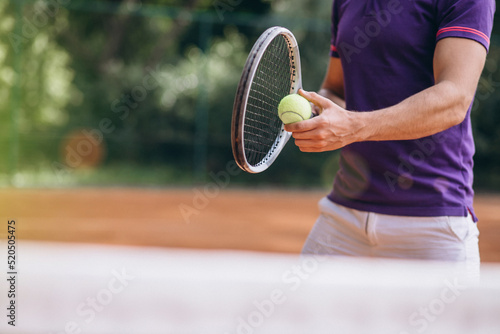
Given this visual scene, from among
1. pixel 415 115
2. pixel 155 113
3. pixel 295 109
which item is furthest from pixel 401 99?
pixel 155 113

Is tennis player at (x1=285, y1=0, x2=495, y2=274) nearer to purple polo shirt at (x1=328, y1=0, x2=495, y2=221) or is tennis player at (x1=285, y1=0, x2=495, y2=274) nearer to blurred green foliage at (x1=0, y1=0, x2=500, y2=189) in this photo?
purple polo shirt at (x1=328, y1=0, x2=495, y2=221)

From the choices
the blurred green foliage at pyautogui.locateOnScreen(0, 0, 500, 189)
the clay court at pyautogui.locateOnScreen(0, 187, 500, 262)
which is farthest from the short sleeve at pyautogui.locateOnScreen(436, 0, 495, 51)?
the blurred green foliage at pyautogui.locateOnScreen(0, 0, 500, 189)

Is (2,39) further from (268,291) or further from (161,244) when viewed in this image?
(268,291)

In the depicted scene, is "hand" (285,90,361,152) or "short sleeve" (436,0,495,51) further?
"short sleeve" (436,0,495,51)

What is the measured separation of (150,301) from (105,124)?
9240 millimetres

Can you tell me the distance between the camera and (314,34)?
10.7 m

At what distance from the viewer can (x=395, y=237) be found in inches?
77.1

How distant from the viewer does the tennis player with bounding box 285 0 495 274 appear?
1671 millimetres

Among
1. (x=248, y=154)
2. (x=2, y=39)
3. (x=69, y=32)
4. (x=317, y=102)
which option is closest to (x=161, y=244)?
(x=248, y=154)

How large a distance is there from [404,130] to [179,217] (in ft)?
19.2

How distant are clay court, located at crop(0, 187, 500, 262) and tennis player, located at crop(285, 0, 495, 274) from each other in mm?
3651

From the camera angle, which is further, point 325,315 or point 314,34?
Answer: point 314,34

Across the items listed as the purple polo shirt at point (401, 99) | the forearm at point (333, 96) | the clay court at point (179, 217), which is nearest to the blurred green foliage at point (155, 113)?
the clay court at point (179, 217)

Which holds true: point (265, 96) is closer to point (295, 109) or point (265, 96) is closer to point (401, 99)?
point (295, 109)
